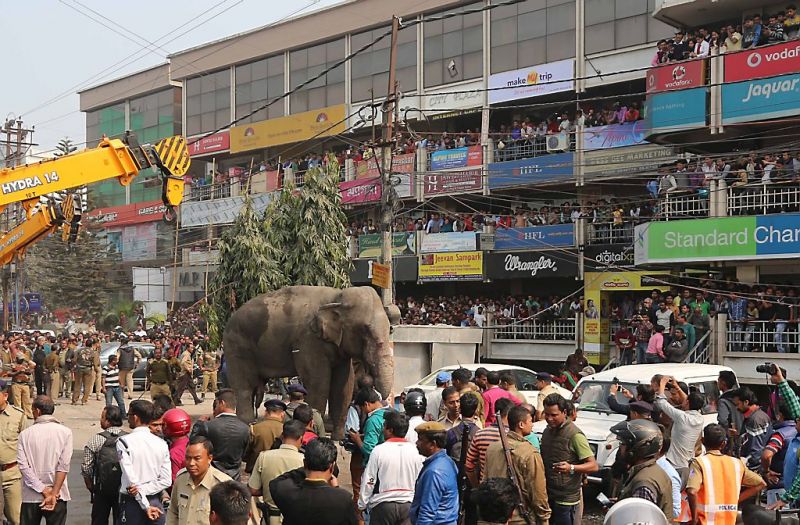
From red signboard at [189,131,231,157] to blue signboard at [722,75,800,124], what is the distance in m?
28.2

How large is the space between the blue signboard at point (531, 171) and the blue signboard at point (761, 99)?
290 inches

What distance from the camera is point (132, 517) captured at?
7.10m

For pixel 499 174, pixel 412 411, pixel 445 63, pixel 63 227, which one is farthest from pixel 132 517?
pixel 445 63

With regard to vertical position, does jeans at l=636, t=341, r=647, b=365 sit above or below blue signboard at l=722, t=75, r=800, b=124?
below

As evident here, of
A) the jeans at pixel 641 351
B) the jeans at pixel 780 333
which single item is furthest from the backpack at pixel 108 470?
the jeans at pixel 780 333

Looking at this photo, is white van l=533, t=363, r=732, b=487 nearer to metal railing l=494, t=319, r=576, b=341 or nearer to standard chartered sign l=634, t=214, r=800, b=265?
standard chartered sign l=634, t=214, r=800, b=265

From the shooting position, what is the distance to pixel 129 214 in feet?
189

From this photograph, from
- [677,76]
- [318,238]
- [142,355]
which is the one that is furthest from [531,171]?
[142,355]

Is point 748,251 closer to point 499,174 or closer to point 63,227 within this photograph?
point 499,174

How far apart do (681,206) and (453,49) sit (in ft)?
46.7

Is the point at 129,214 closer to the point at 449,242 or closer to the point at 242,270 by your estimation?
the point at 449,242

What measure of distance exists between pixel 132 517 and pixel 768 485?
5245 mm

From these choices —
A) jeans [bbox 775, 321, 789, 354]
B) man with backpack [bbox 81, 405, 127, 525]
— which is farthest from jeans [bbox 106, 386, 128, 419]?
jeans [bbox 775, 321, 789, 354]

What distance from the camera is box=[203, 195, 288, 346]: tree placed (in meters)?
23.8
